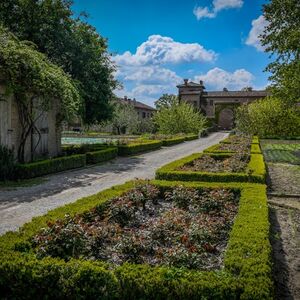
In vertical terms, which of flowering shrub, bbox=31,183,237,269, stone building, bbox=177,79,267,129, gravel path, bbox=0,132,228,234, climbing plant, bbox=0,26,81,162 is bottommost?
gravel path, bbox=0,132,228,234

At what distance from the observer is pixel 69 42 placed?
17.6m

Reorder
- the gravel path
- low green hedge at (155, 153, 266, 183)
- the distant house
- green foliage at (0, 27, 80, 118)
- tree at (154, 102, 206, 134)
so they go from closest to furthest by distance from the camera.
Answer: the gravel path, low green hedge at (155, 153, 266, 183), green foliage at (0, 27, 80, 118), tree at (154, 102, 206, 134), the distant house

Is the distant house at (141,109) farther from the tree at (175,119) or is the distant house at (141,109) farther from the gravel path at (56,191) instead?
the gravel path at (56,191)

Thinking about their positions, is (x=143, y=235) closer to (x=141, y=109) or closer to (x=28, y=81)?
(x=28, y=81)

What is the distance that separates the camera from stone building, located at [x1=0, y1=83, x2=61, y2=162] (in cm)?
1255

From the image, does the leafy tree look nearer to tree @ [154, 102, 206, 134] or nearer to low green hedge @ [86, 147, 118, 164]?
low green hedge @ [86, 147, 118, 164]

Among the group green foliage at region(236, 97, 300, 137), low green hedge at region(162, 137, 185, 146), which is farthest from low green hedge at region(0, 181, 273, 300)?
green foliage at region(236, 97, 300, 137)

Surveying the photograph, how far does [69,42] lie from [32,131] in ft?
18.0

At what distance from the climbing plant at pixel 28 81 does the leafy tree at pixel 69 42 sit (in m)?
2.96

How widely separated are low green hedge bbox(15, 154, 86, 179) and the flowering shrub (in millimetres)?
5403

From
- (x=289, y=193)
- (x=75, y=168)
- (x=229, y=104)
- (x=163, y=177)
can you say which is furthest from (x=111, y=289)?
(x=229, y=104)

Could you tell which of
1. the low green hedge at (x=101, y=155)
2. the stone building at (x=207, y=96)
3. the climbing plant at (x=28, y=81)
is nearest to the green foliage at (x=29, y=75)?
the climbing plant at (x=28, y=81)

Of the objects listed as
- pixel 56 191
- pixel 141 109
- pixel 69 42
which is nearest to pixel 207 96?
pixel 141 109

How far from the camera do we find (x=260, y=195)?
309 inches
